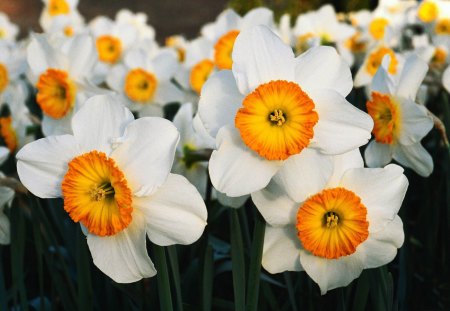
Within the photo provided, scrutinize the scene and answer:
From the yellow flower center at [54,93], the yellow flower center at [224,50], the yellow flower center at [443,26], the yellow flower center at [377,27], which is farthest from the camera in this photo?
the yellow flower center at [377,27]

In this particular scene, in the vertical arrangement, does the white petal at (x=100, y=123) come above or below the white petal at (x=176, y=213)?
above

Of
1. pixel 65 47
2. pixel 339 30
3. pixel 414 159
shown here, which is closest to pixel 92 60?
pixel 65 47

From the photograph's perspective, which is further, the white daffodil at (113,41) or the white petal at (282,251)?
the white daffodil at (113,41)

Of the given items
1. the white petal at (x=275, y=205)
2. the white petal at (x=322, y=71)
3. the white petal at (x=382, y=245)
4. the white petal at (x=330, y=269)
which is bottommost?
the white petal at (x=330, y=269)

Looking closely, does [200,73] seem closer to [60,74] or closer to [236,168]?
[60,74]

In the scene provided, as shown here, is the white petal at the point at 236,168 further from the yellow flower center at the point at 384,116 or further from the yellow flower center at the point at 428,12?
the yellow flower center at the point at 428,12

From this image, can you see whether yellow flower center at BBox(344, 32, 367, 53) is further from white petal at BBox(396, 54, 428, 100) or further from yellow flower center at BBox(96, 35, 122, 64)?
white petal at BBox(396, 54, 428, 100)

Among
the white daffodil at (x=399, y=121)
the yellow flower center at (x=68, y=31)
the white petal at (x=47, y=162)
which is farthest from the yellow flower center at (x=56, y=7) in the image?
the white petal at (x=47, y=162)

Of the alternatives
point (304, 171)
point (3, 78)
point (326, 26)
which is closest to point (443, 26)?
point (326, 26)
